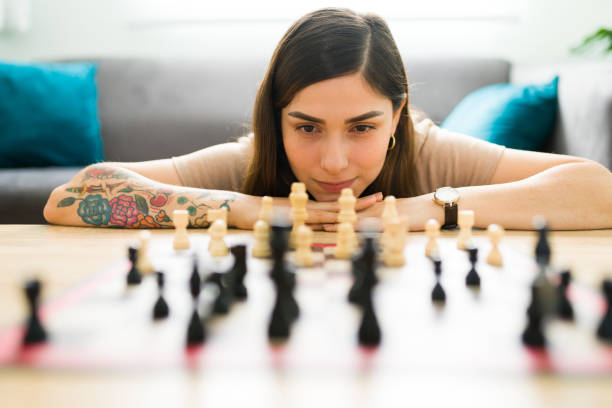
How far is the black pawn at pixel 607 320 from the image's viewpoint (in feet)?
1.78

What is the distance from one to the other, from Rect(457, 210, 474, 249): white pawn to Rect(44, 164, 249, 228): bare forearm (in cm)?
58


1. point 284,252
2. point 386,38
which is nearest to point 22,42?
point 386,38

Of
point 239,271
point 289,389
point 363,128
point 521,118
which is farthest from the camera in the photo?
point 521,118

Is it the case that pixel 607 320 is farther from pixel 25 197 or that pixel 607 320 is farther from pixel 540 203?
pixel 25 197

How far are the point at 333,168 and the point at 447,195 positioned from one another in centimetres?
30

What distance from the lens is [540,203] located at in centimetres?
130

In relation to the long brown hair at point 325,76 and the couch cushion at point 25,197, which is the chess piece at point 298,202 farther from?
the couch cushion at point 25,197

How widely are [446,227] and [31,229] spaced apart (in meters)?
1.07

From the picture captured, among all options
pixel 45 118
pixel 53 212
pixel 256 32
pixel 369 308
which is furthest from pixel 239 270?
pixel 256 32

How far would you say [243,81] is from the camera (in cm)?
284

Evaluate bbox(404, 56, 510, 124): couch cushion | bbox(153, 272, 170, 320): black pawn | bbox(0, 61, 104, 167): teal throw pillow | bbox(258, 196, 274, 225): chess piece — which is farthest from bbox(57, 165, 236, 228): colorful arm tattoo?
bbox(404, 56, 510, 124): couch cushion

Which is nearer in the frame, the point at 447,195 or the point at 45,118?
the point at 447,195

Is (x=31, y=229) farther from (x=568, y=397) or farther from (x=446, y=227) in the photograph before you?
(x=568, y=397)

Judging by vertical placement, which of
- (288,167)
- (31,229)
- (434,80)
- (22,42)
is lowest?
(31,229)
